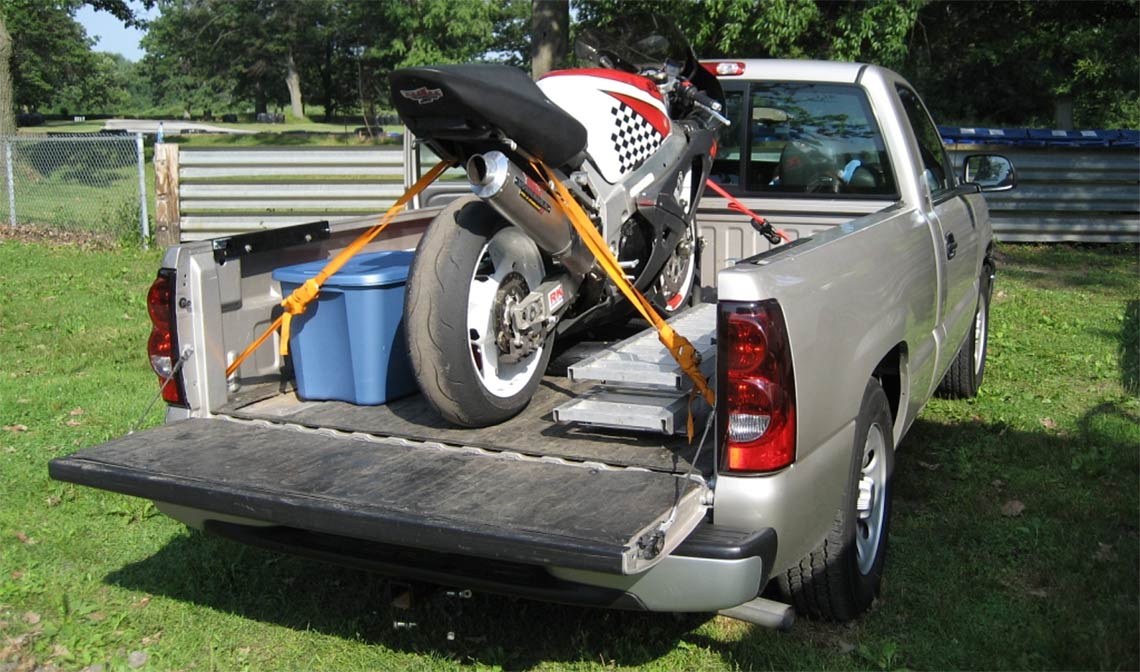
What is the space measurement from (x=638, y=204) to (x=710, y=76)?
100cm

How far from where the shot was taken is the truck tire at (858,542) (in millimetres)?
3754

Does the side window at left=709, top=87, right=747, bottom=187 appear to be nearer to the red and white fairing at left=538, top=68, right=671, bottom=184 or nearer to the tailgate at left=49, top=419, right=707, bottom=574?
the red and white fairing at left=538, top=68, right=671, bottom=184

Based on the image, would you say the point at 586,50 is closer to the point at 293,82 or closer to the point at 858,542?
the point at 858,542

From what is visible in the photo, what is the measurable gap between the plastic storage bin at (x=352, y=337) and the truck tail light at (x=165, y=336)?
0.48 meters

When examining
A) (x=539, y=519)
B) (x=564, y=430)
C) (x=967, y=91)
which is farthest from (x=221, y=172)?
(x=967, y=91)

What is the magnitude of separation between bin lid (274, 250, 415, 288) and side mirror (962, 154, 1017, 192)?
10.3ft

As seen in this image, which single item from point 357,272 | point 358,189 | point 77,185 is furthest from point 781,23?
point 357,272

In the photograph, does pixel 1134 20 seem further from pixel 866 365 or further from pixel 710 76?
pixel 866 365

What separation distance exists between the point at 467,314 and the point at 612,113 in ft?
4.43

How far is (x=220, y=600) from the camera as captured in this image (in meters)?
4.47

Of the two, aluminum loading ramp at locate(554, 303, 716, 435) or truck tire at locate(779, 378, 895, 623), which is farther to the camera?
truck tire at locate(779, 378, 895, 623)

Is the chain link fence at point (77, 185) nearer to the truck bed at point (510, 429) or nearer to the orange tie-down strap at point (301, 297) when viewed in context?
the orange tie-down strap at point (301, 297)

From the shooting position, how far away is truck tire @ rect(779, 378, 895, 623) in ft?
12.3

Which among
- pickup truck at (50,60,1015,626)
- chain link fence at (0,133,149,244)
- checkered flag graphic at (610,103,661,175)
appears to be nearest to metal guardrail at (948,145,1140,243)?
pickup truck at (50,60,1015,626)
